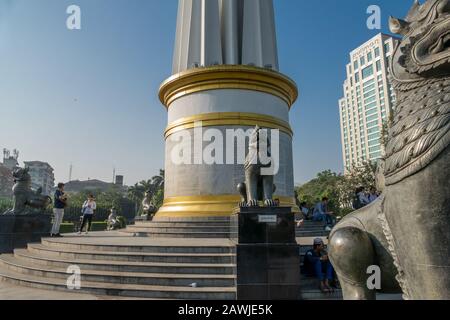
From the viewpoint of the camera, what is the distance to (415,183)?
2055 mm

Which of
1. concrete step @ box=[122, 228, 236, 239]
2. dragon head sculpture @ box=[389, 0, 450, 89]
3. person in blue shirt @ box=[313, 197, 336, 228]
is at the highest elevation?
dragon head sculpture @ box=[389, 0, 450, 89]

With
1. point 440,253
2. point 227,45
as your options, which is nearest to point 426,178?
point 440,253

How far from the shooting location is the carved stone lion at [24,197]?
11.0 m

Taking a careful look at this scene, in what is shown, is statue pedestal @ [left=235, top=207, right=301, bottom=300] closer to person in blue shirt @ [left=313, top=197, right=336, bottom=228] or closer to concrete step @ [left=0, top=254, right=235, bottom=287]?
concrete step @ [left=0, top=254, right=235, bottom=287]

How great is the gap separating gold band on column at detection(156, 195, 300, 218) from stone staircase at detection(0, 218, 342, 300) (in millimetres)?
3596

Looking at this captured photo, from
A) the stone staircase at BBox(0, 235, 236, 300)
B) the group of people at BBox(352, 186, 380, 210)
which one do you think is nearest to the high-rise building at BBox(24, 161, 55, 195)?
the stone staircase at BBox(0, 235, 236, 300)

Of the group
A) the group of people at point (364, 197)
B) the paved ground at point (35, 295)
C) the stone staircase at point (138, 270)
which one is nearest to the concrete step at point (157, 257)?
the stone staircase at point (138, 270)

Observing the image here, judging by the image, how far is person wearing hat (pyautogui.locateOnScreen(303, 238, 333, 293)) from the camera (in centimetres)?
625

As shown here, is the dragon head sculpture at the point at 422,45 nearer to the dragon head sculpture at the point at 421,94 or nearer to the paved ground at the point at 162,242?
the dragon head sculpture at the point at 421,94

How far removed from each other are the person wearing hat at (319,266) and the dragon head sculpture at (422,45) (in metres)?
A: 4.88

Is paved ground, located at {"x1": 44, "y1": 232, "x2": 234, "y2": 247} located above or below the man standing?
below

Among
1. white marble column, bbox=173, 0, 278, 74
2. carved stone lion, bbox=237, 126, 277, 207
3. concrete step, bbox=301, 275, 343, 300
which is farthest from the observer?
white marble column, bbox=173, 0, 278, 74

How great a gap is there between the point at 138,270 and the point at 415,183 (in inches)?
242

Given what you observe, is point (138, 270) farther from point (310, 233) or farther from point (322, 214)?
point (322, 214)
